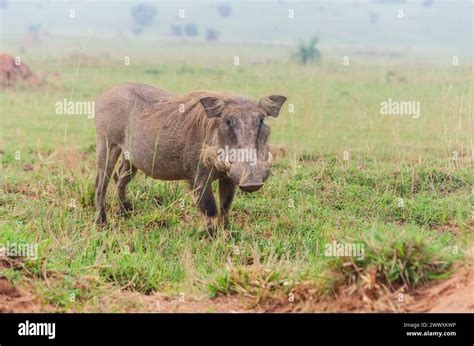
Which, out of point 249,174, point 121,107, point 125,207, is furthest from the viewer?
point 125,207

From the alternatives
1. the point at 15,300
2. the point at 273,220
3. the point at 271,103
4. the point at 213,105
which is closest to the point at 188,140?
the point at 213,105

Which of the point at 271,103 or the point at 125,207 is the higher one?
the point at 271,103

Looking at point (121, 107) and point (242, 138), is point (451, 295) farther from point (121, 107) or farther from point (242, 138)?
point (121, 107)

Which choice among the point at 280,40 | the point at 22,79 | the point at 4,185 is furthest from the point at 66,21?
the point at 4,185

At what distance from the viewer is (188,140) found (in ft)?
22.5

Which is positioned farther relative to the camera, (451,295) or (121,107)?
(121,107)

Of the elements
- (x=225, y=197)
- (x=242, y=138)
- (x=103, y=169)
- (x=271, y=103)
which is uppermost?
(x=271, y=103)

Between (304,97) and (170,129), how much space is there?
7886 mm

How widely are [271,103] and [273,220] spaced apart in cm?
126

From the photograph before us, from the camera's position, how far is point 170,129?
23.1ft

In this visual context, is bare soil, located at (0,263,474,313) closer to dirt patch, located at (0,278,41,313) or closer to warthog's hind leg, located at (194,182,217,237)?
dirt patch, located at (0,278,41,313)

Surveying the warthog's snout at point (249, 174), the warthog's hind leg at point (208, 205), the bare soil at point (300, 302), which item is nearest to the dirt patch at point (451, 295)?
the bare soil at point (300, 302)

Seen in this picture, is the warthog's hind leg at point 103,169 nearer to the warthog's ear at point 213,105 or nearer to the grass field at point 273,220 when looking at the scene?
the grass field at point 273,220

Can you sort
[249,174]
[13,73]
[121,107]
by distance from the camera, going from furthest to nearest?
[13,73] < [121,107] < [249,174]
